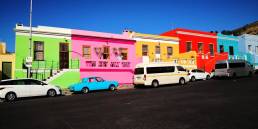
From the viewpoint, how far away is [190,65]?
31.5m

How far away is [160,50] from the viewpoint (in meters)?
30.7

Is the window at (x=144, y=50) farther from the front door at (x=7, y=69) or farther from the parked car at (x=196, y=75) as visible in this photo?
the front door at (x=7, y=69)

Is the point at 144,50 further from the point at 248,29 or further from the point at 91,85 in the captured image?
the point at 248,29

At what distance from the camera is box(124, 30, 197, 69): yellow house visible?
28938 millimetres

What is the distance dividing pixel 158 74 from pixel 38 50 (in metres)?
12.8

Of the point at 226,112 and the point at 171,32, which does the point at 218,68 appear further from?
the point at 226,112

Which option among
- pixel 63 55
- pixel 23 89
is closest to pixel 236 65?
pixel 63 55

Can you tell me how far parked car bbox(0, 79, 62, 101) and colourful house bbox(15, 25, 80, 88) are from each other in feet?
13.9

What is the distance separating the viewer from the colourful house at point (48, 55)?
21.1 m

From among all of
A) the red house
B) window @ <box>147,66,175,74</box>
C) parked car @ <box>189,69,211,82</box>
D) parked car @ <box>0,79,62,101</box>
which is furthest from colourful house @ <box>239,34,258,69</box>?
parked car @ <box>0,79,62,101</box>

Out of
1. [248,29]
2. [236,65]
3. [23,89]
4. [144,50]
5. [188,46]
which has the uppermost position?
[248,29]

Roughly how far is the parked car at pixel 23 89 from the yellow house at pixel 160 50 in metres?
14.0

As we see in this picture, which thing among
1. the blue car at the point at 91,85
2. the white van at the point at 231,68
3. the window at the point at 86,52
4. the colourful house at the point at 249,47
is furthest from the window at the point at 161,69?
the colourful house at the point at 249,47

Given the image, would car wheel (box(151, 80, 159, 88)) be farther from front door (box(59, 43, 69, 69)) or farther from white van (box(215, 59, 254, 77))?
white van (box(215, 59, 254, 77))
